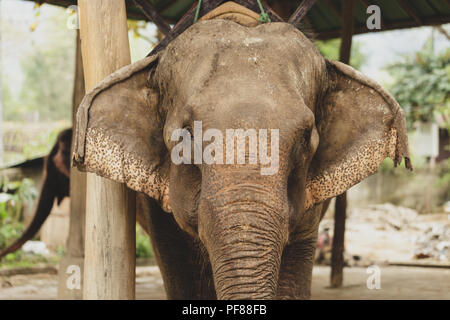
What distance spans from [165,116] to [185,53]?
36cm

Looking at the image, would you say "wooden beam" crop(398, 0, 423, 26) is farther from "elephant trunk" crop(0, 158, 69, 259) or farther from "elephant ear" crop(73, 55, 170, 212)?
"elephant trunk" crop(0, 158, 69, 259)

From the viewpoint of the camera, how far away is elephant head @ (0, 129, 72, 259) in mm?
6664

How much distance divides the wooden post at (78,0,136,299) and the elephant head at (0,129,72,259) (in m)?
3.02

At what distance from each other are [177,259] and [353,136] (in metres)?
1.39

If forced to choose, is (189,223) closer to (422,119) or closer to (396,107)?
(396,107)

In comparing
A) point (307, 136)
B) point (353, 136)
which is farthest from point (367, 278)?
point (307, 136)

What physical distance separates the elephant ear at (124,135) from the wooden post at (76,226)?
2.16 metres

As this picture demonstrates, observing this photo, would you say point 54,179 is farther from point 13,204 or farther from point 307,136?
point 307,136

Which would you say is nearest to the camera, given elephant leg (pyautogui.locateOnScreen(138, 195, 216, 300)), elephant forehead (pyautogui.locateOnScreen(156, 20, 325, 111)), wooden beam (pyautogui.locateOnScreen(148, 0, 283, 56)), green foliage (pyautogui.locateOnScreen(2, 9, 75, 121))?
elephant forehead (pyautogui.locateOnScreen(156, 20, 325, 111))

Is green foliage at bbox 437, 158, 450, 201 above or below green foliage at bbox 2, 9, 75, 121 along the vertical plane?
below

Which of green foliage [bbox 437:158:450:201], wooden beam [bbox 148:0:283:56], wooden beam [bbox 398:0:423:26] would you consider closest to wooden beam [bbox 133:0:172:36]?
wooden beam [bbox 148:0:283:56]

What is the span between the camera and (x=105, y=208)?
366 cm

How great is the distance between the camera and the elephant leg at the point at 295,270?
13.9 ft

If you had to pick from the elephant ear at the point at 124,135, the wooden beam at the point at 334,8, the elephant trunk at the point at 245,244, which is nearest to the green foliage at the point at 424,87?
the wooden beam at the point at 334,8
